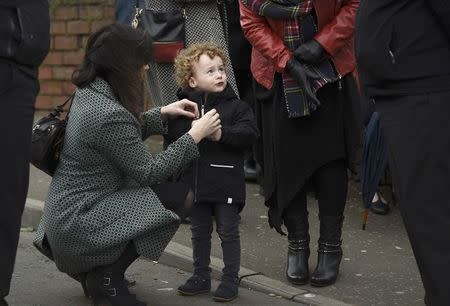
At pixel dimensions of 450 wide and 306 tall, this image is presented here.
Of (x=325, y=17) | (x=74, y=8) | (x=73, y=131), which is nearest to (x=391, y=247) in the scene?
(x=325, y=17)

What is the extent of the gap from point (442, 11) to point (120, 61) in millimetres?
1699

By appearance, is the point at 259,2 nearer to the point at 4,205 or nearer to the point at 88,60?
the point at 88,60

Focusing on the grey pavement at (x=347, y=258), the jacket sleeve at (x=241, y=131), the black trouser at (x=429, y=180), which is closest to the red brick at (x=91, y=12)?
the grey pavement at (x=347, y=258)

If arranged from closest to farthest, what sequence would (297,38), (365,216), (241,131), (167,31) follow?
(241,131), (297,38), (167,31), (365,216)

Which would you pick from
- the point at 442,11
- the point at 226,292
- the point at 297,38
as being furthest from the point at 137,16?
the point at 442,11

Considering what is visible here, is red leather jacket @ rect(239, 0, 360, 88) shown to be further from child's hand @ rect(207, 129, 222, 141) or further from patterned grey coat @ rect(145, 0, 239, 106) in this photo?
patterned grey coat @ rect(145, 0, 239, 106)

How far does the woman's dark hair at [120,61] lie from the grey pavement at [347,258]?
1.18 metres

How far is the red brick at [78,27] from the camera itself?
344 inches

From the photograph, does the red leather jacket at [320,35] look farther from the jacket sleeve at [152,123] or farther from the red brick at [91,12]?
the red brick at [91,12]

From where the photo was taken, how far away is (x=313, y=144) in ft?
16.3

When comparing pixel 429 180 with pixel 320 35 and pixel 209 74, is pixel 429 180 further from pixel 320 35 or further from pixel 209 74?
pixel 209 74

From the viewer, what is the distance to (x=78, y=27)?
878 cm

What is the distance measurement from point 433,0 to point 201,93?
70.1 inches

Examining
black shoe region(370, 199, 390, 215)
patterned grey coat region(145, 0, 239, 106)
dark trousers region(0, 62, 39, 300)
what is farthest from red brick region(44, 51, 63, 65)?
dark trousers region(0, 62, 39, 300)
